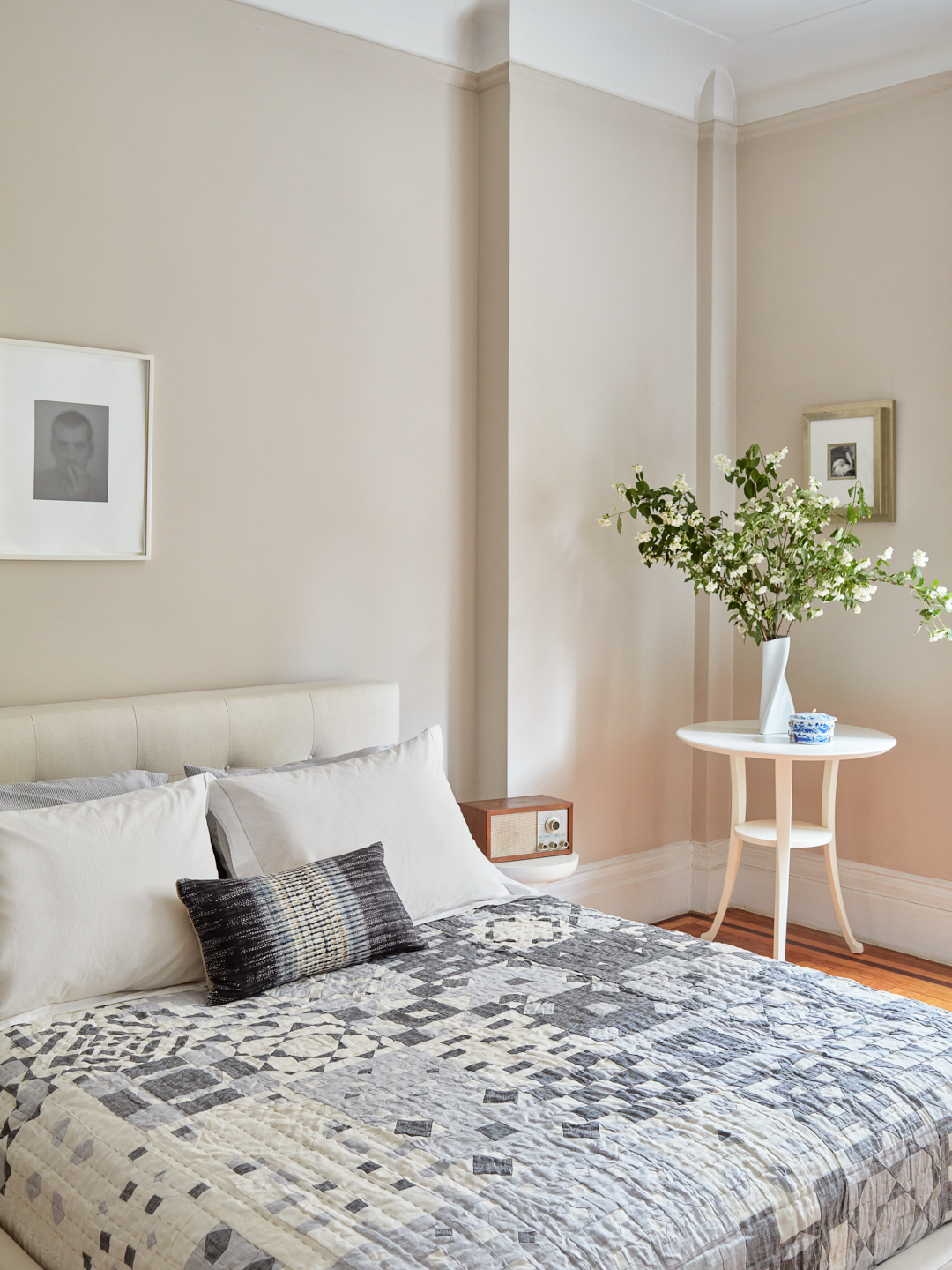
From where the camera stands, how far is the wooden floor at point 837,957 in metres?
3.59

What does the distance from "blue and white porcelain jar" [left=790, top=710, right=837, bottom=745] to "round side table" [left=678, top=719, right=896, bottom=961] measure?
28 mm

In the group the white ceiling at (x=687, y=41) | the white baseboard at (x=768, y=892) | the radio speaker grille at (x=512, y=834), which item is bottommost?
the white baseboard at (x=768, y=892)

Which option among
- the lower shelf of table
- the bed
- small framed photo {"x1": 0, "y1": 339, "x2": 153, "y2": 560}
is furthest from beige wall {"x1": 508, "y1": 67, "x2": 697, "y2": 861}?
the bed

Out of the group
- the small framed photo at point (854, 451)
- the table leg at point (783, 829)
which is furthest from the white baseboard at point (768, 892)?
the small framed photo at point (854, 451)

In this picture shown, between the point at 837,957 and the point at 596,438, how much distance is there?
6.39 ft

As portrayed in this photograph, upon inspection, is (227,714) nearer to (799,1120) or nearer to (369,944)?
(369,944)

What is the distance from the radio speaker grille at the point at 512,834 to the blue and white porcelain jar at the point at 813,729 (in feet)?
2.85

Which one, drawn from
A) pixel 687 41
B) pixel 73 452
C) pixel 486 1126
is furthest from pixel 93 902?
pixel 687 41

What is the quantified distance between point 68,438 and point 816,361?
2.63 meters

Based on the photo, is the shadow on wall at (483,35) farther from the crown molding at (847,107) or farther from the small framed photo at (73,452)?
the small framed photo at (73,452)

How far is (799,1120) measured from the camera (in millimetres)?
1712

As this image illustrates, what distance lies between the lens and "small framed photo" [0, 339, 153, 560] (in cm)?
276

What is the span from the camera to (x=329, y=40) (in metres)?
3.29

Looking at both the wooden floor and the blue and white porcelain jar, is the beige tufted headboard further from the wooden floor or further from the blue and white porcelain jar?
the wooden floor
